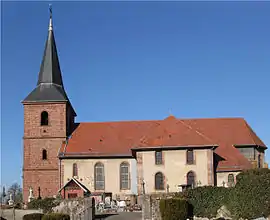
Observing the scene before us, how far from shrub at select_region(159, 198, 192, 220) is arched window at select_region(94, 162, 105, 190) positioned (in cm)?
2222

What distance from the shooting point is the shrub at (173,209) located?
32.2 meters

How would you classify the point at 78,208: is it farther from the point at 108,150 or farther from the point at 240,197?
the point at 108,150

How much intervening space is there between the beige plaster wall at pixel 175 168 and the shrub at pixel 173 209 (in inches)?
563

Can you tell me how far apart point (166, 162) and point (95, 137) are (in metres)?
12.1

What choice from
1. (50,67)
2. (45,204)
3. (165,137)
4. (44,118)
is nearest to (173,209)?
(45,204)

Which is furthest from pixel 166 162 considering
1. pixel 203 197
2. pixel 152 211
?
pixel 152 211

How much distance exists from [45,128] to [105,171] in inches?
329

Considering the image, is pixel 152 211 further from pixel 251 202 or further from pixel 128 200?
pixel 128 200

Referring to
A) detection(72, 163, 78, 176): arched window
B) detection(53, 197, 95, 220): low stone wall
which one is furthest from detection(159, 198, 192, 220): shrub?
detection(72, 163, 78, 176): arched window

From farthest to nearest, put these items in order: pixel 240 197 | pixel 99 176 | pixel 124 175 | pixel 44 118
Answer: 1. pixel 44 118
2. pixel 99 176
3. pixel 124 175
4. pixel 240 197

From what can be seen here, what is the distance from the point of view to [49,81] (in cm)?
5806

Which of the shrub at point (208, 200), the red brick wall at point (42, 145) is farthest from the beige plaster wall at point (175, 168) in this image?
the red brick wall at point (42, 145)

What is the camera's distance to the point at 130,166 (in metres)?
54.7

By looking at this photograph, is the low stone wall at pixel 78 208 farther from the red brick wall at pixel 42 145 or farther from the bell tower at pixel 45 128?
the red brick wall at pixel 42 145
